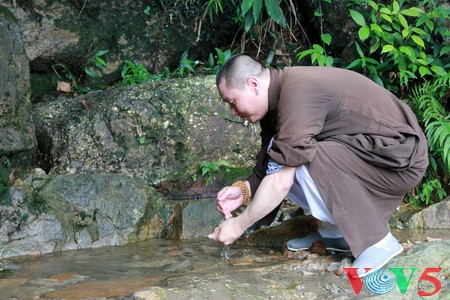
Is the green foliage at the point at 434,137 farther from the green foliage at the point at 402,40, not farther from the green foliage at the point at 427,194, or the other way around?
the green foliage at the point at 402,40

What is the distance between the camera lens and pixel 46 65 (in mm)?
7309

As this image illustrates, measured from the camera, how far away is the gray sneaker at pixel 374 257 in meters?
3.59

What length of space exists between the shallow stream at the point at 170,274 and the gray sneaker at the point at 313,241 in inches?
4.3

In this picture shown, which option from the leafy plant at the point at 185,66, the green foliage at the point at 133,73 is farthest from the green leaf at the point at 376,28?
the green foliage at the point at 133,73

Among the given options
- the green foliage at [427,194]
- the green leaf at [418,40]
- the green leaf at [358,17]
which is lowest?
the green foliage at [427,194]

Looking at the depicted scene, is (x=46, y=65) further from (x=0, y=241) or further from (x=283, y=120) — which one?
(x=283, y=120)

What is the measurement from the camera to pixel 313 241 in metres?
4.23

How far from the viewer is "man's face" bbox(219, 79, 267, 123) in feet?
12.3

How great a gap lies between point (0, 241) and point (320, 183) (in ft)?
7.85

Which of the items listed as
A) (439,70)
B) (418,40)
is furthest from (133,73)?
(439,70)

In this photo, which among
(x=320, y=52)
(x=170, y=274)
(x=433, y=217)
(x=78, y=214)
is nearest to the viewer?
(x=170, y=274)

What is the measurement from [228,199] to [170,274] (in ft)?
1.82

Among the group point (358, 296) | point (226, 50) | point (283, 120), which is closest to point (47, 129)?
point (226, 50)

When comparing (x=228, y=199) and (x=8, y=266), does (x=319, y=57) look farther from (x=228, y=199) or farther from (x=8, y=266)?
(x=8, y=266)
